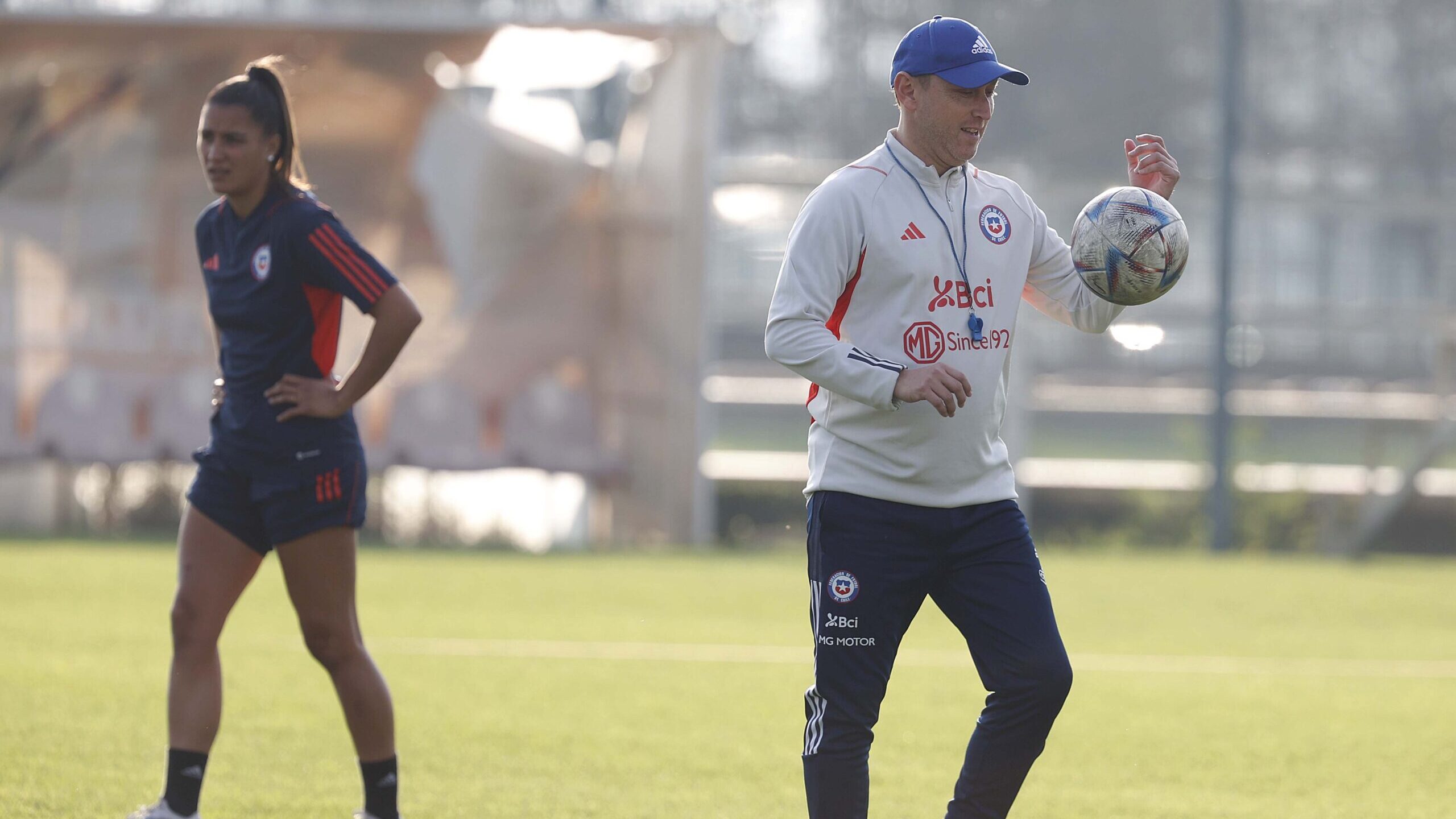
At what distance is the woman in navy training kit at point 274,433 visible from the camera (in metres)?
4.44

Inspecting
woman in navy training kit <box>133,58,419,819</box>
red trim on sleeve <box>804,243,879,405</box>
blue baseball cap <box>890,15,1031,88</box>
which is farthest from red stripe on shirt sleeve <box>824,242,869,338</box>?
woman in navy training kit <box>133,58,419,819</box>

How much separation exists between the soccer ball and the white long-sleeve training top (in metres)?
0.22

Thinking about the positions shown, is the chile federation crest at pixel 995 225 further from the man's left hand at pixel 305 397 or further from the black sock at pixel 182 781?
the black sock at pixel 182 781

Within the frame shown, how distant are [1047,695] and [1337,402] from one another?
Answer: 11.8m

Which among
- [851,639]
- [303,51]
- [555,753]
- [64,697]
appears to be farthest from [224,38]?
[851,639]

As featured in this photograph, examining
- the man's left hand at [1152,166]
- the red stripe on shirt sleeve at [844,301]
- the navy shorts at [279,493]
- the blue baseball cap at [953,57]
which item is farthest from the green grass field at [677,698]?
the blue baseball cap at [953,57]

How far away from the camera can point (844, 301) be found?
3.98m

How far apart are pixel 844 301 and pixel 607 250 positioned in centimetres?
1041

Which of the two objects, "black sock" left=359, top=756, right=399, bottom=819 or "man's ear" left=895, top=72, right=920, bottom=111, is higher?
"man's ear" left=895, top=72, right=920, bottom=111

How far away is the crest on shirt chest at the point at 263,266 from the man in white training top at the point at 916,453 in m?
1.44

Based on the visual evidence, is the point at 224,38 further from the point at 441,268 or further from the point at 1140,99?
the point at 1140,99

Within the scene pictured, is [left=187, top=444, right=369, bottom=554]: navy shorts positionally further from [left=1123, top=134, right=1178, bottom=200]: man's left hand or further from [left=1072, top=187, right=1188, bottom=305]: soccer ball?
[left=1123, top=134, right=1178, bottom=200]: man's left hand

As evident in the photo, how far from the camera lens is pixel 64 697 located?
661 centimetres

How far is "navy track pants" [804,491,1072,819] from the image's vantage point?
390 centimetres
